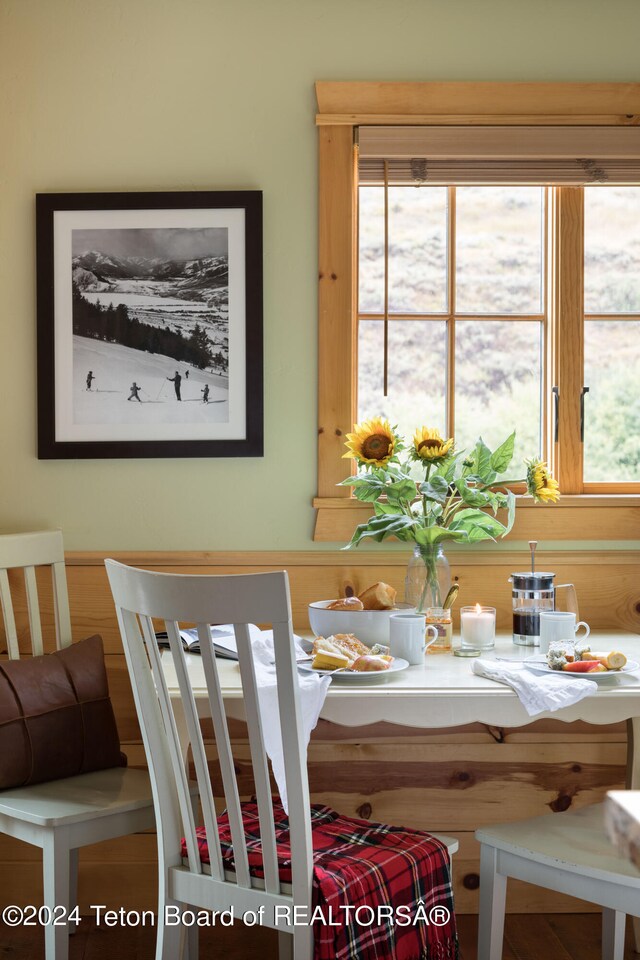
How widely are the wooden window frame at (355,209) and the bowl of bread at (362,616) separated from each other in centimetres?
39

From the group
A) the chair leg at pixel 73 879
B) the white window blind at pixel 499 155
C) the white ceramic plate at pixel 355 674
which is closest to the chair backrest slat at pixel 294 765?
the white ceramic plate at pixel 355 674

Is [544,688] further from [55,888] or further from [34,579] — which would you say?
[34,579]

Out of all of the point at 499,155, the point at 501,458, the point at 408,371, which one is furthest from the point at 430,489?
the point at 499,155

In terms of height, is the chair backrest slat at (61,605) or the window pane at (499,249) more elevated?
the window pane at (499,249)

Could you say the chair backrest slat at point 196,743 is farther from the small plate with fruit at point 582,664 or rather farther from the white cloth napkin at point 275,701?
the small plate with fruit at point 582,664

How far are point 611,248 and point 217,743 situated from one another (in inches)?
70.9

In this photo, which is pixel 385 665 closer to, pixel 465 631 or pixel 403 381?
pixel 465 631

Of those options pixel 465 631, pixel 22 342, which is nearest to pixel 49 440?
pixel 22 342

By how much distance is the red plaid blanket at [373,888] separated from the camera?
1.44 metres

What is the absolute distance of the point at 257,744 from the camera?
141 centimetres

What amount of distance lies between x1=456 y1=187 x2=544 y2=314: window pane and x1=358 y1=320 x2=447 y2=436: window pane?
0.42 ft

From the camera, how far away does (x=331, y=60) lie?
242 cm

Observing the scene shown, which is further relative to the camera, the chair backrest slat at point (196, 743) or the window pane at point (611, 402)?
the window pane at point (611, 402)

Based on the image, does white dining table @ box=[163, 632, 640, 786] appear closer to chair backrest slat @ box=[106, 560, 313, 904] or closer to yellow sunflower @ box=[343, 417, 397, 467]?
chair backrest slat @ box=[106, 560, 313, 904]
